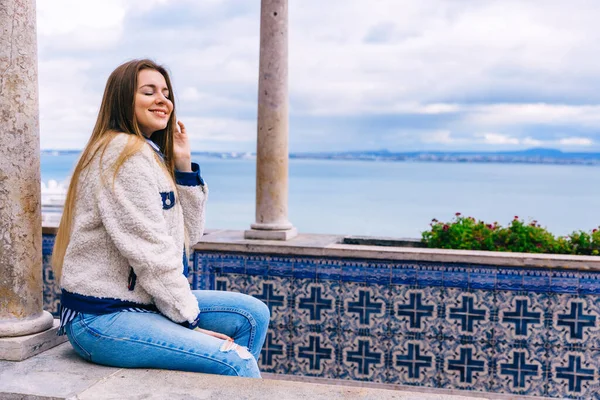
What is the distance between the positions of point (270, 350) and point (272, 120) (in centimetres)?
176

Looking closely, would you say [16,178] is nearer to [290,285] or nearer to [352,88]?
[290,285]

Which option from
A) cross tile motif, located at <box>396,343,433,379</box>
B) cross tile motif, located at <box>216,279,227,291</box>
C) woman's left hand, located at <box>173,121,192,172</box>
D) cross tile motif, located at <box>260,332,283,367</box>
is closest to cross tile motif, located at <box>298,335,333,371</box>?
cross tile motif, located at <box>260,332,283,367</box>

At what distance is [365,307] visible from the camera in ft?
16.8

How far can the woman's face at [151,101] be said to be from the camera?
2764mm

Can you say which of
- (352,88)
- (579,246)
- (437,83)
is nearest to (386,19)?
(352,88)

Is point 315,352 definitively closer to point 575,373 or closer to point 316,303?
point 316,303

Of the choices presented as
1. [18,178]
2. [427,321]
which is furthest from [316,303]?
[18,178]

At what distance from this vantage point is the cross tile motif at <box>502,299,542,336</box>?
4.88 m

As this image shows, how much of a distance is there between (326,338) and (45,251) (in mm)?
2335

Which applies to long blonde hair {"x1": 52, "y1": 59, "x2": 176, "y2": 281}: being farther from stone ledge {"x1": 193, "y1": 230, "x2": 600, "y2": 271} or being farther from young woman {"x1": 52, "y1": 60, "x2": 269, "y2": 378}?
stone ledge {"x1": 193, "y1": 230, "x2": 600, "y2": 271}

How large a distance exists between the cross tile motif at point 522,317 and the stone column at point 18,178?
10.2ft

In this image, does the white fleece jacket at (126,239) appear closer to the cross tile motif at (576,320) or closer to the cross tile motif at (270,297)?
the cross tile motif at (270,297)

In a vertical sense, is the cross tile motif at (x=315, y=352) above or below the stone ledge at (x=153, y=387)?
below

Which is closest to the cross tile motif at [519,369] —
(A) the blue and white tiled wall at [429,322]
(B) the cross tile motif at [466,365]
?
(A) the blue and white tiled wall at [429,322]
